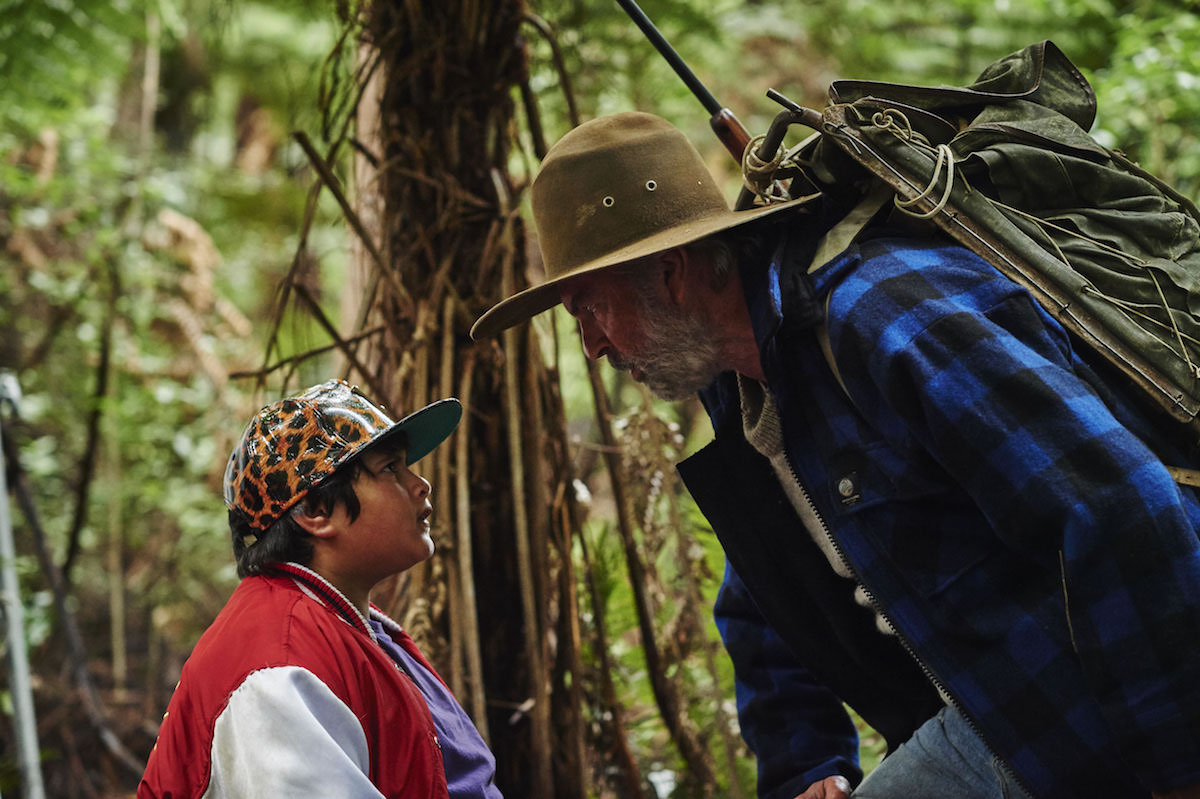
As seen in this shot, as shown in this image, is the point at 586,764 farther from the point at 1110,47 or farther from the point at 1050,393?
the point at 1110,47

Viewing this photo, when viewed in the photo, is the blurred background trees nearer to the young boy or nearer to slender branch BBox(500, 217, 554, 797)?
slender branch BBox(500, 217, 554, 797)

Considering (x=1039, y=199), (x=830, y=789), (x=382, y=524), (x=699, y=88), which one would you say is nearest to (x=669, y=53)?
(x=699, y=88)

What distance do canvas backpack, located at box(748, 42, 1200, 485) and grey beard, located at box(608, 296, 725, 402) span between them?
26cm

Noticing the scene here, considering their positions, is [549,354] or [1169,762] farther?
[549,354]

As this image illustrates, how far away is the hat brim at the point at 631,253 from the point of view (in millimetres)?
1621

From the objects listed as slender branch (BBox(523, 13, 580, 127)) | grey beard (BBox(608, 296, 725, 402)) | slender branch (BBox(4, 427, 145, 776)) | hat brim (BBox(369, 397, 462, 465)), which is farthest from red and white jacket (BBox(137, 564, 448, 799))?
slender branch (BBox(4, 427, 145, 776))

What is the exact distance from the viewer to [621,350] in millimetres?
1816

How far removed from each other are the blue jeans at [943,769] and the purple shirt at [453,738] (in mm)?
668

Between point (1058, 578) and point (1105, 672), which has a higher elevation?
point (1058, 578)

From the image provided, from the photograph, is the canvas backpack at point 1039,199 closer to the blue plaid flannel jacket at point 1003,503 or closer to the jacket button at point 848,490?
Result: the blue plaid flannel jacket at point 1003,503

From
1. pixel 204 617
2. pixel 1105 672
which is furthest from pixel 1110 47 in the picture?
pixel 204 617

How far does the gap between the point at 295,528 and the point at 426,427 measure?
304 mm

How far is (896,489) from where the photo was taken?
4.99 ft

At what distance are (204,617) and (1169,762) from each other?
21.8 ft
